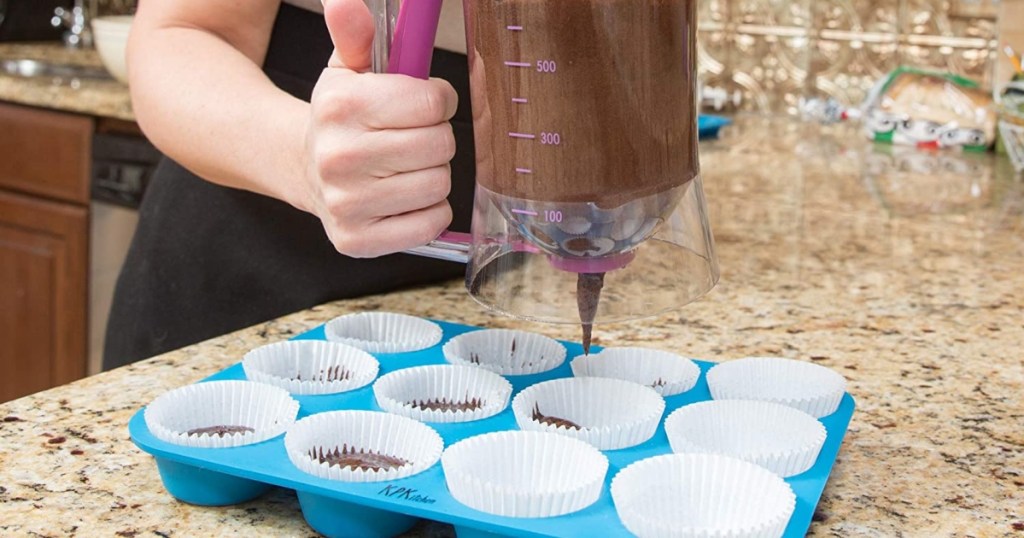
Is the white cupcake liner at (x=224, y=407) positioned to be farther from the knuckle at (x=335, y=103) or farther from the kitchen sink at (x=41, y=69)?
the kitchen sink at (x=41, y=69)

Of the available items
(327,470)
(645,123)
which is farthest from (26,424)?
(645,123)

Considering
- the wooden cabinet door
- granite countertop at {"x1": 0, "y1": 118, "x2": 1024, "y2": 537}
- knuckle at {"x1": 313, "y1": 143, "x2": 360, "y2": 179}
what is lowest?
the wooden cabinet door

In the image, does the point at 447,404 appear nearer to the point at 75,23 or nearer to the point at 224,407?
the point at 224,407

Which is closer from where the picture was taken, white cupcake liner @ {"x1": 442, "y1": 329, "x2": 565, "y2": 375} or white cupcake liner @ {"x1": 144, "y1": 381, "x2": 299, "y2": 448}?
white cupcake liner @ {"x1": 144, "y1": 381, "x2": 299, "y2": 448}

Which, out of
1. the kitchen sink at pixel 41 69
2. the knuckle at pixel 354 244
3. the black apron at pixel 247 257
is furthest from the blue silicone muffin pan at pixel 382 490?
the kitchen sink at pixel 41 69

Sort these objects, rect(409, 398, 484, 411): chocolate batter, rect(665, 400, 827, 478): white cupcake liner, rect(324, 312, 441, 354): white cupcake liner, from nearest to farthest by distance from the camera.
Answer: rect(665, 400, 827, 478): white cupcake liner, rect(409, 398, 484, 411): chocolate batter, rect(324, 312, 441, 354): white cupcake liner

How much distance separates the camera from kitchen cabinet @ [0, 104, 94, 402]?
213 centimetres

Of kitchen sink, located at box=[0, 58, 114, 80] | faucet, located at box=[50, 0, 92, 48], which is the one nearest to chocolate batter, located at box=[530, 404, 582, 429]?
kitchen sink, located at box=[0, 58, 114, 80]

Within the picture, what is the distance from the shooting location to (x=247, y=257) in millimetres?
1228

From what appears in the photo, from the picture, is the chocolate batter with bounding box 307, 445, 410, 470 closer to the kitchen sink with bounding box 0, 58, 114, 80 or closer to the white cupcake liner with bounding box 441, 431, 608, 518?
the white cupcake liner with bounding box 441, 431, 608, 518

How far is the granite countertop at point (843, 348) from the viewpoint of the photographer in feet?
2.22

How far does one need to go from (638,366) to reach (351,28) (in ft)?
1.09

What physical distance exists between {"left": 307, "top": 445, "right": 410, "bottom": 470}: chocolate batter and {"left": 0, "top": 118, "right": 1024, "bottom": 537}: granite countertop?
0.12ft

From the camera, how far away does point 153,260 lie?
130 centimetres
